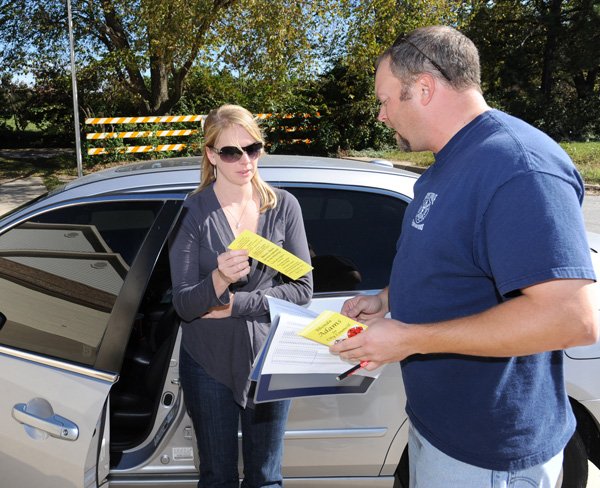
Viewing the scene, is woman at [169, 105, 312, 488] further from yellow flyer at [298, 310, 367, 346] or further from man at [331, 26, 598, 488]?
man at [331, 26, 598, 488]

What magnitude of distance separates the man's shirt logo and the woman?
2.40 feet

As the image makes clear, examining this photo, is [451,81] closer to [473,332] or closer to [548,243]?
[548,243]

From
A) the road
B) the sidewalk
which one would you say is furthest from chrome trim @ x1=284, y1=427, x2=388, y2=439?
the sidewalk

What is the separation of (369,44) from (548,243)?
49.3 ft

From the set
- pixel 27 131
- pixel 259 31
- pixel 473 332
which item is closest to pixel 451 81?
pixel 473 332

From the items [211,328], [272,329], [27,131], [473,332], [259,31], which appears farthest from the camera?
[27,131]

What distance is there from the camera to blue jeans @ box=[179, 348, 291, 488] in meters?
2.14

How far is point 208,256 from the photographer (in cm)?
212

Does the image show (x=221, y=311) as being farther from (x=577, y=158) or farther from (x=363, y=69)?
(x=577, y=158)

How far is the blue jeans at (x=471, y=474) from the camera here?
1472 millimetres

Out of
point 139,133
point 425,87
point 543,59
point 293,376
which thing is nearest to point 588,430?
point 293,376

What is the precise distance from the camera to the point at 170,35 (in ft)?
39.7

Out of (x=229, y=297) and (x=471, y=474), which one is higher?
(x=229, y=297)

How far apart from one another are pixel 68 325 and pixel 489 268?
1.75 meters
